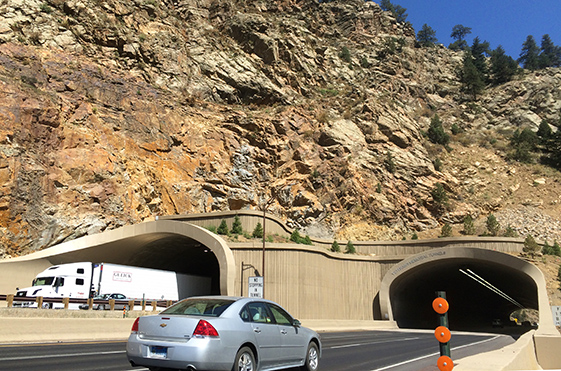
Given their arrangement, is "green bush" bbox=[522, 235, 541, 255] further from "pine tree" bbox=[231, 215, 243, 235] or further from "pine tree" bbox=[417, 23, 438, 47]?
"pine tree" bbox=[417, 23, 438, 47]

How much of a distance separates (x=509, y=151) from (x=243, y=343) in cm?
7894

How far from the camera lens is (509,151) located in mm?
75938

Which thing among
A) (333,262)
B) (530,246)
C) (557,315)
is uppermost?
(530,246)

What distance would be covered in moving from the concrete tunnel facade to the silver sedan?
25301mm

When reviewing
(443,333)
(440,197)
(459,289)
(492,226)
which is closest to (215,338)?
(443,333)

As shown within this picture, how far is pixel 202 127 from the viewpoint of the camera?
58.2 metres

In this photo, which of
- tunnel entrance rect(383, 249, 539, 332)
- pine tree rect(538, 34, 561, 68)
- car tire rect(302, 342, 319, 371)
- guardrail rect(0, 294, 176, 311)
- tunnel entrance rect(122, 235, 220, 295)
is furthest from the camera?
pine tree rect(538, 34, 561, 68)

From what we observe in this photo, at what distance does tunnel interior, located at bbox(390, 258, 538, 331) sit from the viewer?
41.3 metres

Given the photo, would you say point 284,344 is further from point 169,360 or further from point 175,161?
point 175,161

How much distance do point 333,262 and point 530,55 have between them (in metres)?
102

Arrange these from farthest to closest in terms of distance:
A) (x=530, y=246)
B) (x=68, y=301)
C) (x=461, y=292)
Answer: (x=461, y=292), (x=530, y=246), (x=68, y=301)

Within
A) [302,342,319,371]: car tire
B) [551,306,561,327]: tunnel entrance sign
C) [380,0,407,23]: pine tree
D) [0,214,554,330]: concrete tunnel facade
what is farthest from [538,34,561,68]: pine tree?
[302,342,319,371]: car tire

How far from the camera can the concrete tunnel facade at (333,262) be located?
34.7m

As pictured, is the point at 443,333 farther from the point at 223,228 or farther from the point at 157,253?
the point at 157,253
